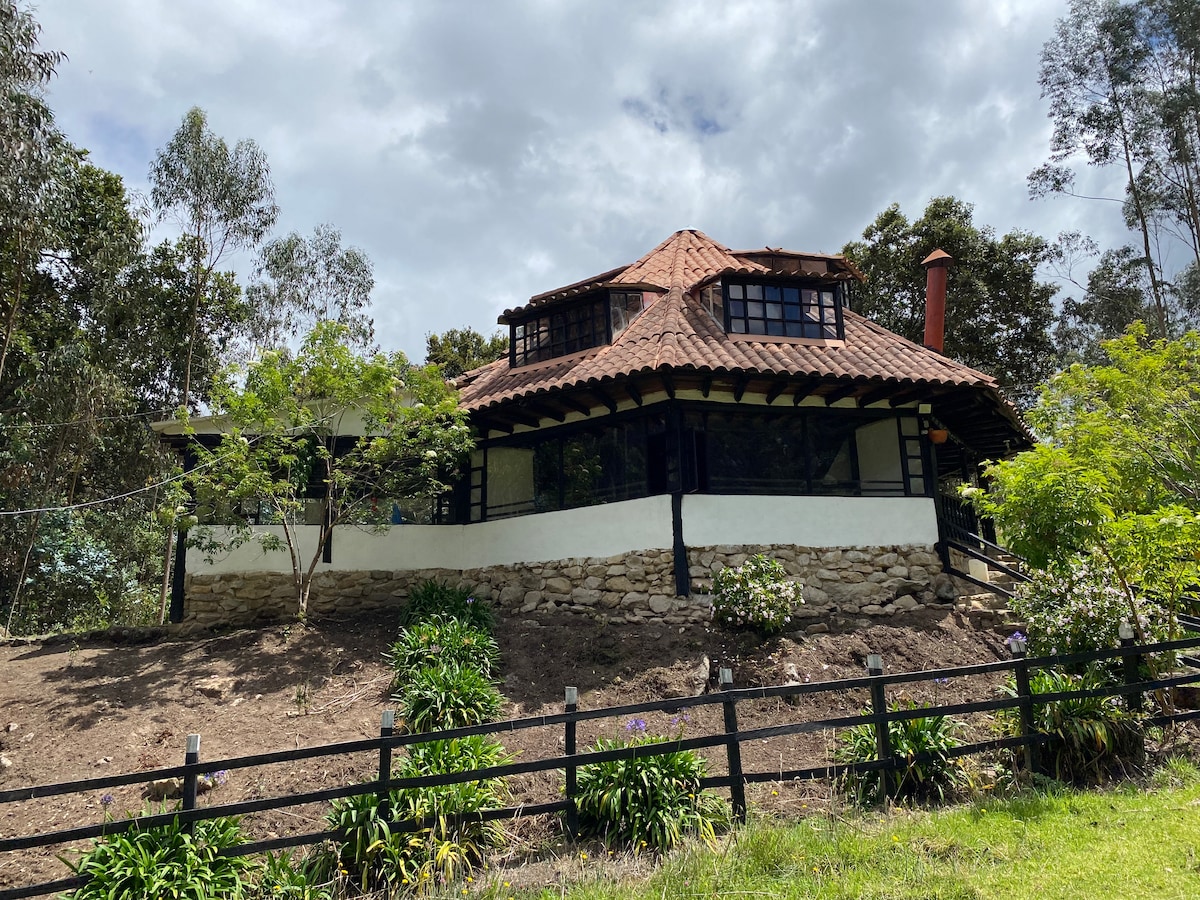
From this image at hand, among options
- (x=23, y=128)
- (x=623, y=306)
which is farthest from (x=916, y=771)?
(x=23, y=128)

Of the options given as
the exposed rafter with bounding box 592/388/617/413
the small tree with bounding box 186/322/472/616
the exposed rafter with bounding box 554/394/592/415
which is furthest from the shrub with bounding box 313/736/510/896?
the exposed rafter with bounding box 554/394/592/415

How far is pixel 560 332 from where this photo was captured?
13.8 m

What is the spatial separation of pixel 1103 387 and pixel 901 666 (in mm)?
5773

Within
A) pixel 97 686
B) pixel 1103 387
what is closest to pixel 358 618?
pixel 97 686

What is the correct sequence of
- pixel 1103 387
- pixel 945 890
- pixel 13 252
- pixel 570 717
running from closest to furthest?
pixel 945 890 < pixel 570 717 < pixel 1103 387 < pixel 13 252

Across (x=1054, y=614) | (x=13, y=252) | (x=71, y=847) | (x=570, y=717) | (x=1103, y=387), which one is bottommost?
(x=71, y=847)

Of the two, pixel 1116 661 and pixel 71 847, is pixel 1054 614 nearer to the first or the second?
pixel 1116 661

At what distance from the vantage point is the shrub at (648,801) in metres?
5.90

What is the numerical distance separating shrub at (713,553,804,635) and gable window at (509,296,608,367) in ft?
15.3

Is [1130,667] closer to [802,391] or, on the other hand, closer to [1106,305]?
[802,391]

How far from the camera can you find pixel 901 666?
9.75 metres

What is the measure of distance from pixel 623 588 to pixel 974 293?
54.4 feet

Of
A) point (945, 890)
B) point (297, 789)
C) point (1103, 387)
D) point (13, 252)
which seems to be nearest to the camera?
point (945, 890)

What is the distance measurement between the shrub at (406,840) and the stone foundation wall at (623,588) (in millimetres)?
5141
